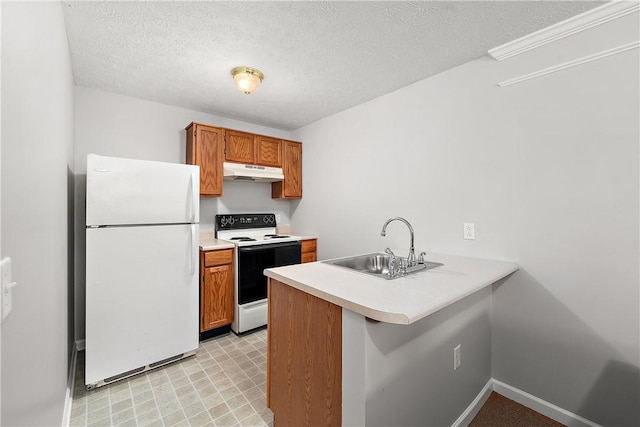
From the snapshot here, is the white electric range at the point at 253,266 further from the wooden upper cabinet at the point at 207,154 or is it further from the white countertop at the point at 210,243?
the wooden upper cabinet at the point at 207,154

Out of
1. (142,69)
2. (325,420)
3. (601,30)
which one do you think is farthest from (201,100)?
(601,30)

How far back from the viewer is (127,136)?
273 centimetres

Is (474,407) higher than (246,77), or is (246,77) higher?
(246,77)

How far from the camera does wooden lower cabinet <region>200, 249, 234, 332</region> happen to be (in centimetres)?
260

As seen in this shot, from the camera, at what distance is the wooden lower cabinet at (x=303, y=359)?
120 centimetres

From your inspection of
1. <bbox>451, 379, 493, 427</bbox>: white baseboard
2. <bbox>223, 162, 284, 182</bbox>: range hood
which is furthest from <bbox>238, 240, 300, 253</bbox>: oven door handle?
<bbox>451, 379, 493, 427</bbox>: white baseboard

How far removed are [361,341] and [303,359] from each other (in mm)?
418

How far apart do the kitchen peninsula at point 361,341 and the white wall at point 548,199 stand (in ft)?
0.93

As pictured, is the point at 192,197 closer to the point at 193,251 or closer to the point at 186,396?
the point at 193,251

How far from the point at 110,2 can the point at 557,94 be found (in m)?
2.60

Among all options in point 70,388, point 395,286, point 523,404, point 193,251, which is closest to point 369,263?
point 395,286

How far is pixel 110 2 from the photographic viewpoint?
1.49m

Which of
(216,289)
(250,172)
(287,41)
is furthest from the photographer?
(250,172)

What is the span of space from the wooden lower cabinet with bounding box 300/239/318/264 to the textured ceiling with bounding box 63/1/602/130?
1.67 metres
